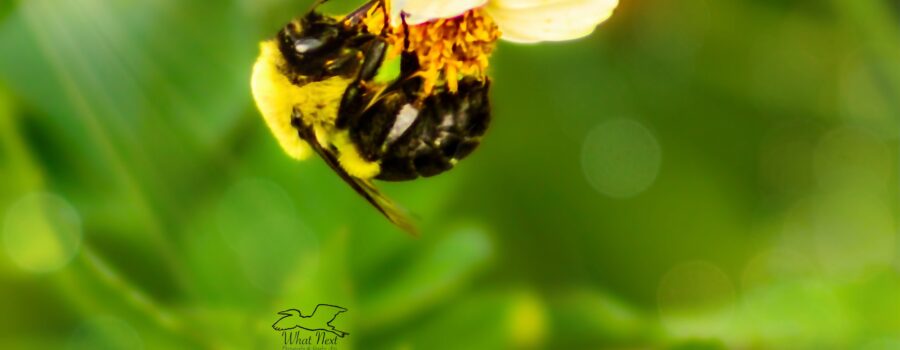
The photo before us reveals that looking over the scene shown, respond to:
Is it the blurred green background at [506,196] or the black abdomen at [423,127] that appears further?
the blurred green background at [506,196]

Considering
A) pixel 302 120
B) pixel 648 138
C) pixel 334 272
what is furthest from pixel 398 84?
pixel 648 138

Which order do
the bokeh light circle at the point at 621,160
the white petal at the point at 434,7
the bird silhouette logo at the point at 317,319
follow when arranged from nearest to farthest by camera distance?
the white petal at the point at 434,7 < the bird silhouette logo at the point at 317,319 < the bokeh light circle at the point at 621,160

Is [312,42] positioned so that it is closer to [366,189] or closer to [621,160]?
[366,189]

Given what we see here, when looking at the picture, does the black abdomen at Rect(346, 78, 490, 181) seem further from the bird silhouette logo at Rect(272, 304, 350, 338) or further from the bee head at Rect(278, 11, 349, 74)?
the bird silhouette logo at Rect(272, 304, 350, 338)

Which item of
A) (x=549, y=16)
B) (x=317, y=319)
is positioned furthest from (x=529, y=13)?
(x=317, y=319)

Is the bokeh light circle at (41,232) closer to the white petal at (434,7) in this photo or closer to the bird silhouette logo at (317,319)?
the bird silhouette logo at (317,319)

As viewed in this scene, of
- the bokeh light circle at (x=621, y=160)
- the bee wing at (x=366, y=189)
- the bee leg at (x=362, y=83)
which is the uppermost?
the bokeh light circle at (x=621, y=160)

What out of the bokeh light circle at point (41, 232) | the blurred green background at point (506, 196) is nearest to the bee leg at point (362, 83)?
the blurred green background at point (506, 196)

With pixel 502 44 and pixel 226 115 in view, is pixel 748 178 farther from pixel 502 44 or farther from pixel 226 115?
pixel 226 115
